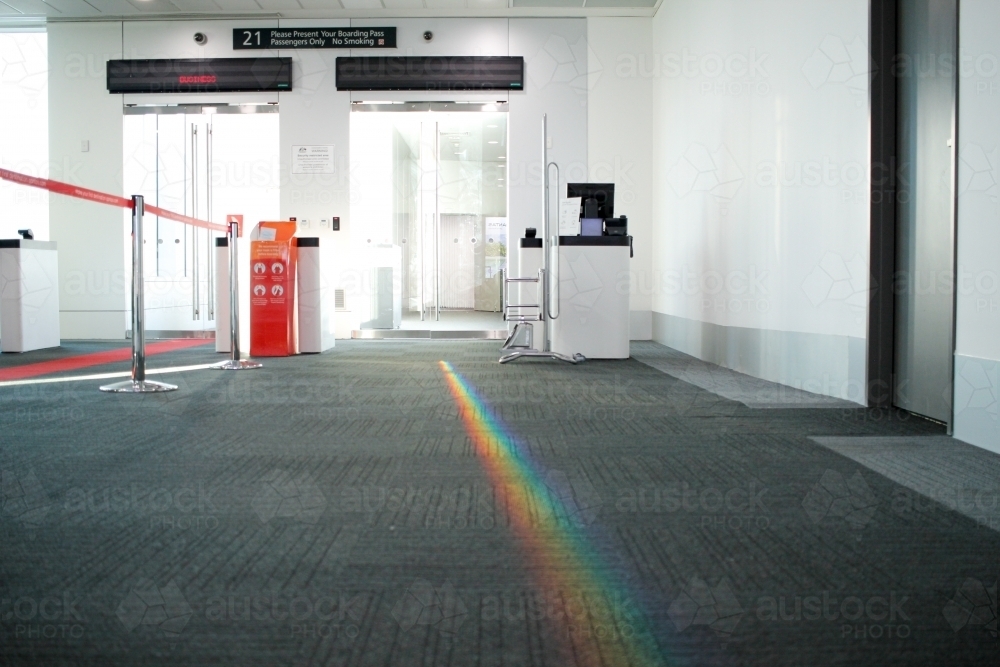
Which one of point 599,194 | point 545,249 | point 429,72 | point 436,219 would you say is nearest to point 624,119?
point 429,72

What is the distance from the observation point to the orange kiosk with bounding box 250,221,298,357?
6559 mm

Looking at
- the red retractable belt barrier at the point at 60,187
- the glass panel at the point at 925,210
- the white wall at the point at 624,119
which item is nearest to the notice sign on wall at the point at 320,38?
the white wall at the point at 624,119

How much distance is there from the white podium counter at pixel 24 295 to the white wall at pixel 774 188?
18.4ft

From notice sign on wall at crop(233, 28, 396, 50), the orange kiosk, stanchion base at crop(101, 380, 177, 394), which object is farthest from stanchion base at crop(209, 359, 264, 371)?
notice sign on wall at crop(233, 28, 396, 50)

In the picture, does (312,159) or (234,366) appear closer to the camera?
(234,366)

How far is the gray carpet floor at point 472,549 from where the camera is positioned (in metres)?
1.22

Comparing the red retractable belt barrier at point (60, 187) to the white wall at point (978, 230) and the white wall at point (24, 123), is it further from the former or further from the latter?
the white wall at point (24, 123)

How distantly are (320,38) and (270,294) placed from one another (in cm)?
345

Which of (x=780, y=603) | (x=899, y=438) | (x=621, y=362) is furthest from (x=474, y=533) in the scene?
(x=621, y=362)

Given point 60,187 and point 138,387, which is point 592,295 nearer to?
point 138,387

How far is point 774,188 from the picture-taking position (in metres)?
4.64

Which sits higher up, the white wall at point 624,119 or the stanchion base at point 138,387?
the white wall at point 624,119

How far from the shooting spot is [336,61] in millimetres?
8586

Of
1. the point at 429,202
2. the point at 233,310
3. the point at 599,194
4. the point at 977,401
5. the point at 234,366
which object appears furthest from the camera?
the point at 429,202
